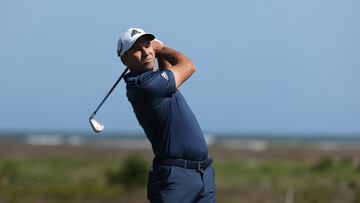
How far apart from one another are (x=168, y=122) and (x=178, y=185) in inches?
18.6

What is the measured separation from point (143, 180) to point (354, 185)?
203 inches

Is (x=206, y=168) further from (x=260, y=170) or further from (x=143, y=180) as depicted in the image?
(x=260, y=170)

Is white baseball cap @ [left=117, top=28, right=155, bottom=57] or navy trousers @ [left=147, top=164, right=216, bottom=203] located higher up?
white baseball cap @ [left=117, top=28, right=155, bottom=57]

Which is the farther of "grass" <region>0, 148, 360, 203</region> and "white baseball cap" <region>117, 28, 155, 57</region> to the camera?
"grass" <region>0, 148, 360, 203</region>

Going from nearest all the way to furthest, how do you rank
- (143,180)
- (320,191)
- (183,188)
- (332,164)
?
(183,188), (320,191), (143,180), (332,164)

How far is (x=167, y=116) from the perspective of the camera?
854 centimetres

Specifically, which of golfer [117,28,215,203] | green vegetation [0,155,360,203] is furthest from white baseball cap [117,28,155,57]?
green vegetation [0,155,360,203]

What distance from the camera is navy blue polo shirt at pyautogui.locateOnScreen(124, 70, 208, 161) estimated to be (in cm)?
846

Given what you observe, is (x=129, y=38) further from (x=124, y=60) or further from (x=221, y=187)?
(x=221, y=187)

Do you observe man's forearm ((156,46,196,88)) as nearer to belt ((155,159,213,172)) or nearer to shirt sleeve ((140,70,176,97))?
shirt sleeve ((140,70,176,97))

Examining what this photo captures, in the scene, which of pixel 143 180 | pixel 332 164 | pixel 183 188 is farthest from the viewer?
pixel 332 164

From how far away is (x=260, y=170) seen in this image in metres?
43.3

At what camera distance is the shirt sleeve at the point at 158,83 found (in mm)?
8414

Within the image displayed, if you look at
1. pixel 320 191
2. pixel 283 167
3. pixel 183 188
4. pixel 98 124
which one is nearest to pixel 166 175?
pixel 183 188
